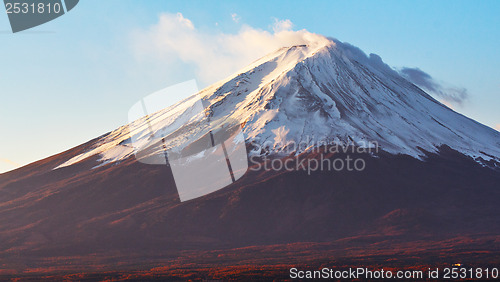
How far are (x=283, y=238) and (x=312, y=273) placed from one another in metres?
15.2

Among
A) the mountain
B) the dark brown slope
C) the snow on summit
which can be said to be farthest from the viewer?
the snow on summit

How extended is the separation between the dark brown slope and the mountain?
225 millimetres

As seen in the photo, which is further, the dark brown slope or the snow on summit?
the snow on summit

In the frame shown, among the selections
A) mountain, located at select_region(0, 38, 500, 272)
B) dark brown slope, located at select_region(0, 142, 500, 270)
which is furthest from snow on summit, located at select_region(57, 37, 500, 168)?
dark brown slope, located at select_region(0, 142, 500, 270)

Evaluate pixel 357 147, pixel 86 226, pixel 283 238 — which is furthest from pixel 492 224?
pixel 86 226

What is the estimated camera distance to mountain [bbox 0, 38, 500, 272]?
6147 cm

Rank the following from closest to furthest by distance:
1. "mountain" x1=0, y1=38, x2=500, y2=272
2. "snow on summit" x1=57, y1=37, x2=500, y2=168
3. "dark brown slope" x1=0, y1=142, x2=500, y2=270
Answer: "mountain" x1=0, y1=38, x2=500, y2=272 → "dark brown slope" x1=0, y1=142, x2=500, y2=270 → "snow on summit" x1=57, y1=37, x2=500, y2=168

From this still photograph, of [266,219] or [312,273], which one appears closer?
[312,273]

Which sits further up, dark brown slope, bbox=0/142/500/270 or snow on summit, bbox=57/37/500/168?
snow on summit, bbox=57/37/500/168

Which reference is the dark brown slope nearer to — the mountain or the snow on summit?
the mountain

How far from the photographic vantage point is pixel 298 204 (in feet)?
230

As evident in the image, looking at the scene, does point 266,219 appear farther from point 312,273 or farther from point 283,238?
point 312,273

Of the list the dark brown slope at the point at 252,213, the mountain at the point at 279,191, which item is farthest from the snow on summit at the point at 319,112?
the dark brown slope at the point at 252,213

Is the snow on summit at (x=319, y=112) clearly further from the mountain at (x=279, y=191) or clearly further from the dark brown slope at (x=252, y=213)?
the dark brown slope at (x=252, y=213)
